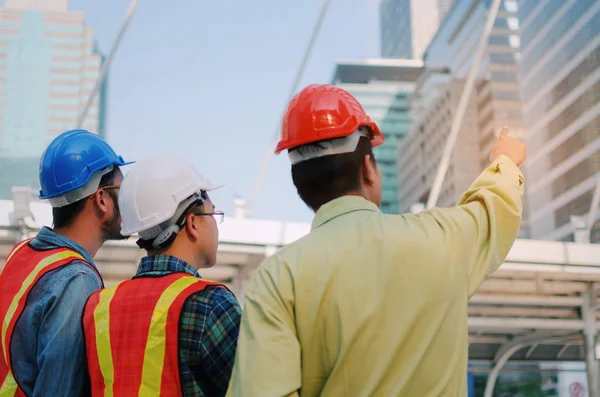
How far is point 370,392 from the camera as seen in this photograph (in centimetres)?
151

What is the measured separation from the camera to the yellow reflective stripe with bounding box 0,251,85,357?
243 cm

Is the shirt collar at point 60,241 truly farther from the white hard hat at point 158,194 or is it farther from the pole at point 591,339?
the pole at point 591,339

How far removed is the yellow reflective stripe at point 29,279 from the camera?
243cm

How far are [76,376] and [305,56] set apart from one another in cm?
1058

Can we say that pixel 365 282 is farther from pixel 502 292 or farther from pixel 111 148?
pixel 502 292

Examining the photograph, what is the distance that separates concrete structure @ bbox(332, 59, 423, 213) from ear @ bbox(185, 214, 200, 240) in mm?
118652

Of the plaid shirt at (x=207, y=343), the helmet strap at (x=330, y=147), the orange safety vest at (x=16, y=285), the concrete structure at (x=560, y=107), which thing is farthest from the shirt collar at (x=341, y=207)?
the concrete structure at (x=560, y=107)

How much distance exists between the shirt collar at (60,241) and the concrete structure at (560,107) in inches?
2448

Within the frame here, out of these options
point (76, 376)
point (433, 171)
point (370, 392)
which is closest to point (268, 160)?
point (76, 376)

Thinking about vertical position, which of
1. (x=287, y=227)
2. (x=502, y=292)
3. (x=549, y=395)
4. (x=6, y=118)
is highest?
(x=6, y=118)

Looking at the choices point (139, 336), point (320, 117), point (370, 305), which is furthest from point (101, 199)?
point (370, 305)

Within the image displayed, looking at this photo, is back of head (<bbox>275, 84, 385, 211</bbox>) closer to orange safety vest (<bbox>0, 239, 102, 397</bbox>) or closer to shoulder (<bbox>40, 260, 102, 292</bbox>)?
shoulder (<bbox>40, 260, 102, 292</bbox>)

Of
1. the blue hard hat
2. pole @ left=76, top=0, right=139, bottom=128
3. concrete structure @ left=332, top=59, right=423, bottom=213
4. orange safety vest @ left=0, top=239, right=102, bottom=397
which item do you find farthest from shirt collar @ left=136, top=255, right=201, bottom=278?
concrete structure @ left=332, top=59, right=423, bottom=213

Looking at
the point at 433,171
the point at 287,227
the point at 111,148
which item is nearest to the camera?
the point at 111,148
